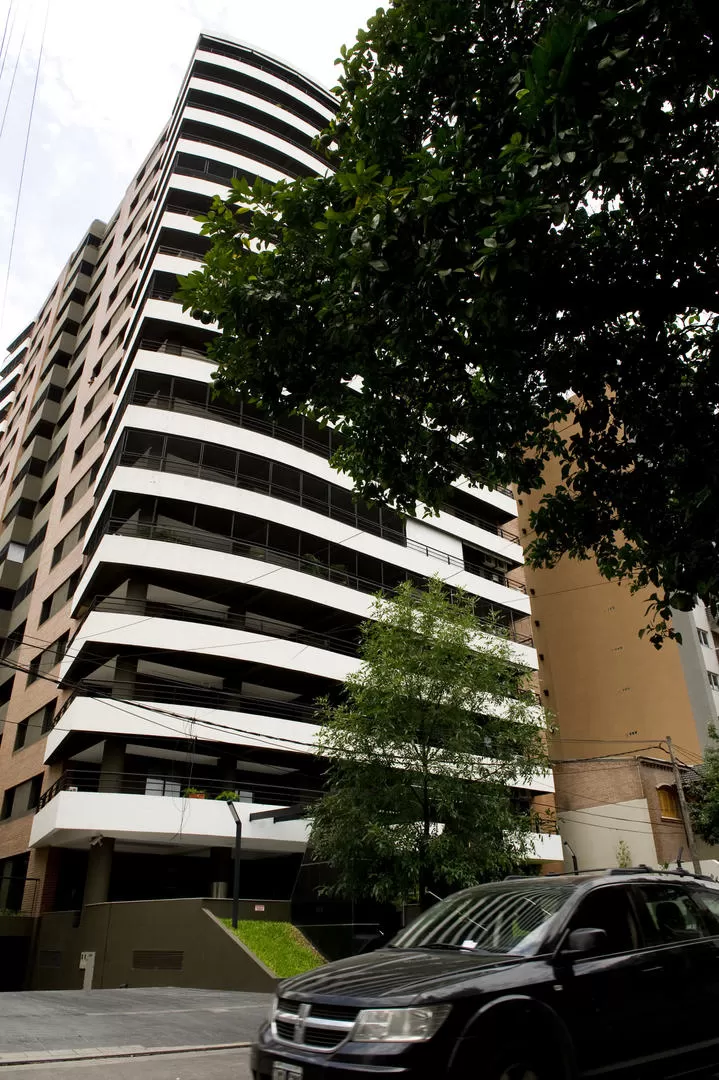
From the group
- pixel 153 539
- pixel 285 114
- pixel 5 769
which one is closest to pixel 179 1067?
pixel 153 539

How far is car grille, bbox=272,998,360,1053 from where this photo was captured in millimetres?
4012

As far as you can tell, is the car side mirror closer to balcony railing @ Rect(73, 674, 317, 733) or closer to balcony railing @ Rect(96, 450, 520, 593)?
balcony railing @ Rect(73, 674, 317, 733)

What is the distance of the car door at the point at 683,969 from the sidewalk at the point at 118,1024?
583 centimetres

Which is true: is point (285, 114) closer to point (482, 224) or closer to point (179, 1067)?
point (482, 224)

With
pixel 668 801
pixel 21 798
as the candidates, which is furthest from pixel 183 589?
pixel 668 801

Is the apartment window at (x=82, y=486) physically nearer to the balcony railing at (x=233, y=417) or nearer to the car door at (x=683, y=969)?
the balcony railing at (x=233, y=417)

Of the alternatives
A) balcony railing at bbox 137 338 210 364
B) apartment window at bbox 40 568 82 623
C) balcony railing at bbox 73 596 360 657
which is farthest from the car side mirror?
apartment window at bbox 40 568 82 623

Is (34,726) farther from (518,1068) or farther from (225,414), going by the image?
(518,1068)

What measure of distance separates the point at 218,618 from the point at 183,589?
157 cm

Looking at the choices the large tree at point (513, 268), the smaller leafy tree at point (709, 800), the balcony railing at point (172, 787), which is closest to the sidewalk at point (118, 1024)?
the large tree at point (513, 268)

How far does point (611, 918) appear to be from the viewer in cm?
498

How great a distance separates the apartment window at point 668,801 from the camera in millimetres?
33625

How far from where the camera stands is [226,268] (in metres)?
8.97

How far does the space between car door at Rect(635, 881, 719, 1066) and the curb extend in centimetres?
573
